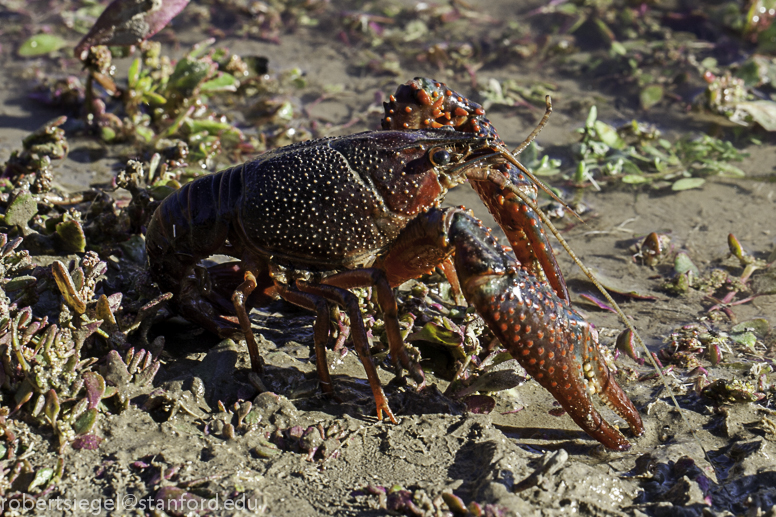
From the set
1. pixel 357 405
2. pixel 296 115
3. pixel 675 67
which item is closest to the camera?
pixel 357 405

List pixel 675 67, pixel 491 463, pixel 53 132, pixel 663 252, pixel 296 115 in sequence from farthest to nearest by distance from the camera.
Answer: pixel 675 67 → pixel 296 115 → pixel 53 132 → pixel 663 252 → pixel 491 463

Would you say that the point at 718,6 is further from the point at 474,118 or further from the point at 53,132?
the point at 53,132

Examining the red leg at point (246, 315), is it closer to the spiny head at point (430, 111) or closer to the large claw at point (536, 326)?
the large claw at point (536, 326)

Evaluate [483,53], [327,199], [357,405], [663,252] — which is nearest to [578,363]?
[357,405]

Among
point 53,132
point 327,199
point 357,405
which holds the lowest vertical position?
point 357,405

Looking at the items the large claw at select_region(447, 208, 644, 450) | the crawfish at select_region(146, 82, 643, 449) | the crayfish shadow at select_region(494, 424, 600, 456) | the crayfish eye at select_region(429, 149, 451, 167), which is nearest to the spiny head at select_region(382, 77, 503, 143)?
the crawfish at select_region(146, 82, 643, 449)

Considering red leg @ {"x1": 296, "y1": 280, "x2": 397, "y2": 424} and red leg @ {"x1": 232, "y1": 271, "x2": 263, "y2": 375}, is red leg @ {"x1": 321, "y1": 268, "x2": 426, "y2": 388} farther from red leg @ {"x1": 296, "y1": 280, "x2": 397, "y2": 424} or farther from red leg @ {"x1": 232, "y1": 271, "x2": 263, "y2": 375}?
red leg @ {"x1": 232, "y1": 271, "x2": 263, "y2": 375}

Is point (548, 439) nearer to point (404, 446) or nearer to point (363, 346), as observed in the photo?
point (404, 446)
